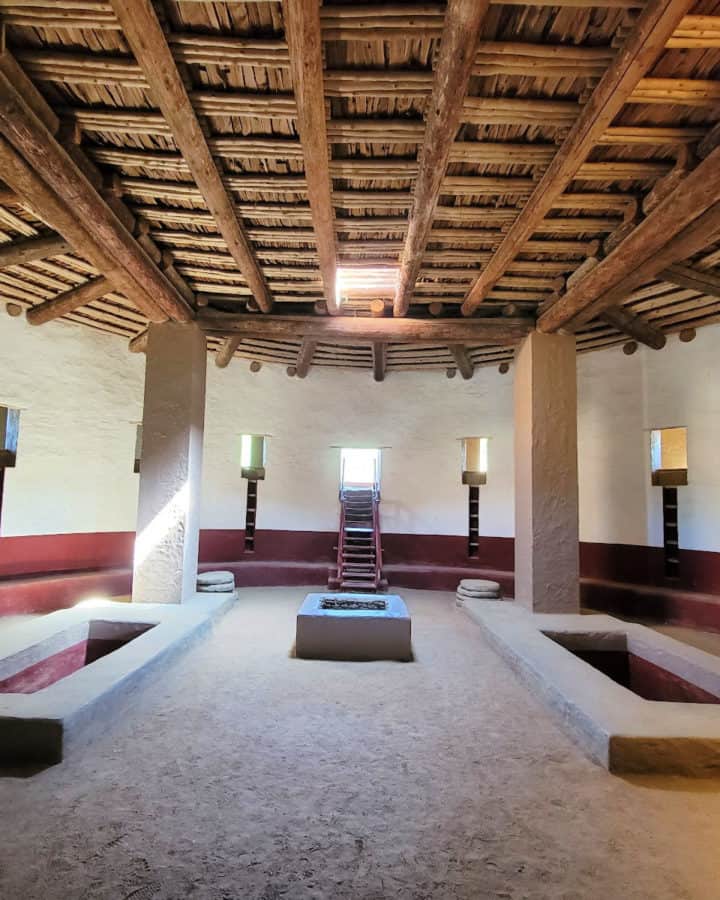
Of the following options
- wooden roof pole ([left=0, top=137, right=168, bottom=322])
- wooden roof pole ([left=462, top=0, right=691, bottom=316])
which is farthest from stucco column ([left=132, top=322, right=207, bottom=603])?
wooden roof pole ([left=462, top=0, right=691, bottom=316])

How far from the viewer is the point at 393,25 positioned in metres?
2.91

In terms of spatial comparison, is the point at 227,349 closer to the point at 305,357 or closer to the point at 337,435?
the point at 305,357

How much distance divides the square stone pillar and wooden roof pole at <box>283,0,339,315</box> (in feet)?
11.3

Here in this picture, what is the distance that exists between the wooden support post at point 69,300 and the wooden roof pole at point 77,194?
0.72 m

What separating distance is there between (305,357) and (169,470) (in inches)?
148

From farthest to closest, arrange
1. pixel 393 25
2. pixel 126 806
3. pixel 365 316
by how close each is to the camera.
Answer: pixel 365 316 → pixel 393 25 → pixel 126 806

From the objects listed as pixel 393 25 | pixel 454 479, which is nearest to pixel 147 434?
pixel 393 25

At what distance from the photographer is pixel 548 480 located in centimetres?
674

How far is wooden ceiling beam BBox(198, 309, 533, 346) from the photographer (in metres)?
7.08

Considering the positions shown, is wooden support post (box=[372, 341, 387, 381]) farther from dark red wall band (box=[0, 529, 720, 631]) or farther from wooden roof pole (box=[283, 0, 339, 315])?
wooden roof pole (box=[283, 0, 339, 315])

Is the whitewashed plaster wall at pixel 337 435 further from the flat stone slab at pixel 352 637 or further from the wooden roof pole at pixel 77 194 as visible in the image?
the flat stone slab at pixel 352 637

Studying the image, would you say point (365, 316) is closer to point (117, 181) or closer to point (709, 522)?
point (117, 181)

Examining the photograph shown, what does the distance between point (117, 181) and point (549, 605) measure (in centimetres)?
655

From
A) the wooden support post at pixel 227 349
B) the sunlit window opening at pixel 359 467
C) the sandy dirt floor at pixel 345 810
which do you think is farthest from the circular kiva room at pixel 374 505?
the sunlit window opening at pixel 359 467
